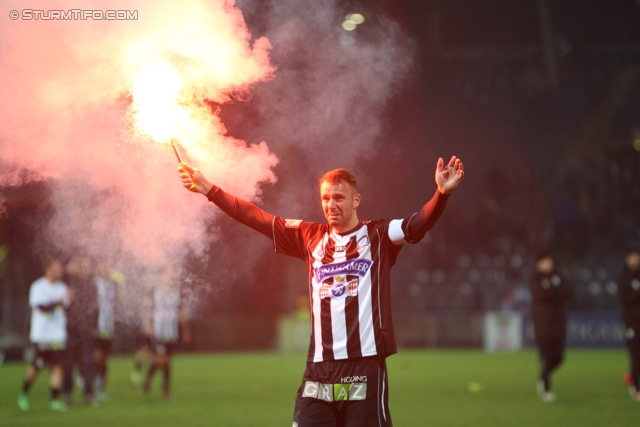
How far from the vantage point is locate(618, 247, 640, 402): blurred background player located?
13.4 metres

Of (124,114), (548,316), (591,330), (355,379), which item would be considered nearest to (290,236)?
(355,379)

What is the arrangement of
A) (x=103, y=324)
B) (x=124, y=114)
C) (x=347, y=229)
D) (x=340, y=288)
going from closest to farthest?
(x=340, y=288) < (x=347, y=229) < (x=124, y=114) < (x=103, y=324)

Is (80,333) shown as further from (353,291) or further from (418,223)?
(418,223)

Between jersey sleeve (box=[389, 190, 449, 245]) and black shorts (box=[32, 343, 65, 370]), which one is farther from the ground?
jersey sleeve (box=[389, 190, 449, 245])

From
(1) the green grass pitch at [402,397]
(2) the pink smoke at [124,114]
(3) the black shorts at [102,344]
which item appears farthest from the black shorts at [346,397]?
(3) the black shorts at [102,344]

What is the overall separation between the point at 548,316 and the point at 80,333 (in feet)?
26.3

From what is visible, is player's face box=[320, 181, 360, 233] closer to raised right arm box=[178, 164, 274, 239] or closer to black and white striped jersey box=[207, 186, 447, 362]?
black and white striped jersey box=[207, 186, 447, 362]

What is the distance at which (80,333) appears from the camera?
45.6 feet

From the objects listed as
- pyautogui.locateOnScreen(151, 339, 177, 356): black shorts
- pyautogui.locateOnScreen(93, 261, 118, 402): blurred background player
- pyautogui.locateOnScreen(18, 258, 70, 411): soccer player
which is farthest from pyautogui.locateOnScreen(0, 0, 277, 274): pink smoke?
pyautogui.locateOnScreen(151, 339, 177, 356): black shorts

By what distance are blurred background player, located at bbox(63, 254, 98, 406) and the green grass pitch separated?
0.49m

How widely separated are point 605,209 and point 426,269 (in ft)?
24.5

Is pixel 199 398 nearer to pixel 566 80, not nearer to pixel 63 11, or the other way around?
pixel 63 11

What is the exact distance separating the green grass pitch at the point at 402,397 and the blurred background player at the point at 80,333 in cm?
49

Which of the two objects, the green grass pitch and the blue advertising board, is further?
the blue advertising board
